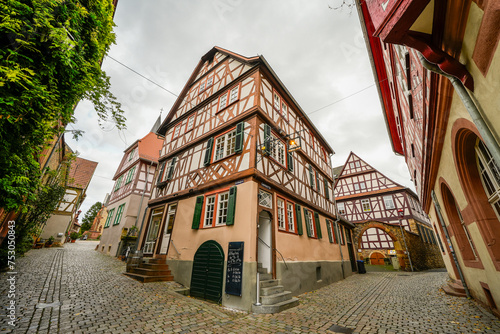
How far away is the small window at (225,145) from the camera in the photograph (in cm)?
923

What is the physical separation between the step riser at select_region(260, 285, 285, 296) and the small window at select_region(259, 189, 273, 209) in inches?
111

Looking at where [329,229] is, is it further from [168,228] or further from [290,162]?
[168,228]

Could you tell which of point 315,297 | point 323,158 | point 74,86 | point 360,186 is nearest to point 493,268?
point 315,297

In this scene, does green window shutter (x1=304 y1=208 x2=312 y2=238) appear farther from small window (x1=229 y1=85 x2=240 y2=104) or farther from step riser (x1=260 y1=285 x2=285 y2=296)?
small window (x1=229 y1=85 x2=240 y2=104)

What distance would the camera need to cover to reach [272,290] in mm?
6422

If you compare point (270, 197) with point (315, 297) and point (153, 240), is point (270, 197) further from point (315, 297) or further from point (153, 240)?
point (153, 240)

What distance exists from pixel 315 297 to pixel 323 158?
10.7m

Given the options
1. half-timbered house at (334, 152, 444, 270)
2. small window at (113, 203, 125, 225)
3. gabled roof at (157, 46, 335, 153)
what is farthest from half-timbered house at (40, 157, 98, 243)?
half-timbered house at (334, 152, 444, 270)

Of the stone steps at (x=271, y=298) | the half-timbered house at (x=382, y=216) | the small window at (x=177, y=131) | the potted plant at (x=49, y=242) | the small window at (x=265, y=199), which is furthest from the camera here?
the potted plant at (x=49, y=242)

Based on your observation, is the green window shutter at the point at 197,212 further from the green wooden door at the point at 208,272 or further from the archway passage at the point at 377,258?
the archway passage at the point at 377,258

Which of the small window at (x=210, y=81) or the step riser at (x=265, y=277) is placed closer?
the step riser at (x=265, y=277)

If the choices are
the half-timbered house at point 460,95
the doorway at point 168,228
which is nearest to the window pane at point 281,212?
the half-timbered house at point 460,95

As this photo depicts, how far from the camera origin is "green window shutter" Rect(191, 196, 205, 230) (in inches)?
337

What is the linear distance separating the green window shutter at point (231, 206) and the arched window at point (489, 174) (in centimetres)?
659
